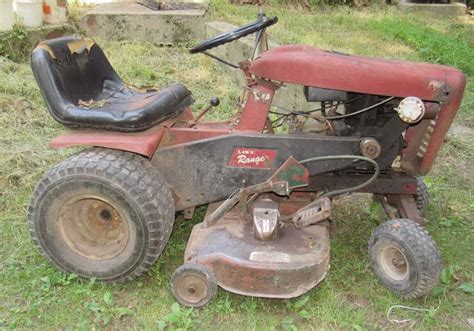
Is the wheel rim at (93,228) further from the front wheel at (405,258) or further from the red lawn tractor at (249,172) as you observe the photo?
the front wheel at (405,258)

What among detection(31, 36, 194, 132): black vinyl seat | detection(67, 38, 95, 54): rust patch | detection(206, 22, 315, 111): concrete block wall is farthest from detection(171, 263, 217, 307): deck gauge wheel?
detection(206, 22, 315, 111): concrete block wall

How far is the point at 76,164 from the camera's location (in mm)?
2793

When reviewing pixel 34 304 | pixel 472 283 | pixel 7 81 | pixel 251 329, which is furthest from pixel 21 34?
pixel 472 283

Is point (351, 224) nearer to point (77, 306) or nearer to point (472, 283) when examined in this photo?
point (472, 283)

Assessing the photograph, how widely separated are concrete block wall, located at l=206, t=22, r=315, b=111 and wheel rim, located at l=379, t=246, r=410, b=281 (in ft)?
6.53

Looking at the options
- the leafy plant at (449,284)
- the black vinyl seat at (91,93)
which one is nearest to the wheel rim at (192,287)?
Answer: the black vinyl seat at (91,93)

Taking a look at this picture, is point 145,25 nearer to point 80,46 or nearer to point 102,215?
point 80,46

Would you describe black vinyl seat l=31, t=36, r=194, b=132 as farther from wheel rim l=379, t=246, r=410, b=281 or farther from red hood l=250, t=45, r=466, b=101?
wheel rim l=379, t=246, r=410, b=281

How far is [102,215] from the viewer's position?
3006 mm

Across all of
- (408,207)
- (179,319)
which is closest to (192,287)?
(179,319)

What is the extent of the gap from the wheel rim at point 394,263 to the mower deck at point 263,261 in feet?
1.09

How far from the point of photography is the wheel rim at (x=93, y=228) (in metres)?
2.94

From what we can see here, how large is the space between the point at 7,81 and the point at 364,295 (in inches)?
167

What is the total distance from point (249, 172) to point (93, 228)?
3.05 ft
